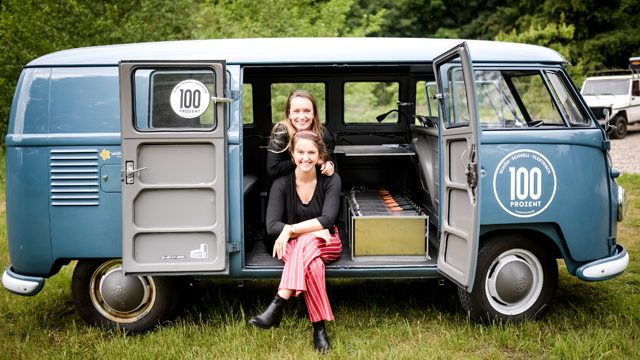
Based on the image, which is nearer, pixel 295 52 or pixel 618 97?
pixel 295 52

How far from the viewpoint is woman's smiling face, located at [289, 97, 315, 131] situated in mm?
3930

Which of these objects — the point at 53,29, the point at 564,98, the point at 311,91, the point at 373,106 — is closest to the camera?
the point at 564,98

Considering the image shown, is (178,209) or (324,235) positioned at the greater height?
(178,209)

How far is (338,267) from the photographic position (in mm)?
3770

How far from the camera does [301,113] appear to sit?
3934 mm

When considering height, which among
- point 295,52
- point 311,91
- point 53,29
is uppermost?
point 53,29

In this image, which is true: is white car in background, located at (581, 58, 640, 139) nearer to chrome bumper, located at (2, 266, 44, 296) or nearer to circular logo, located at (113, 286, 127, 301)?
circular logo, located at (113, 286, 127, 301)

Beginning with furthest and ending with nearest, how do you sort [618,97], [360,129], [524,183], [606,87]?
[606,87], [618,97], [360,129], [524,183]

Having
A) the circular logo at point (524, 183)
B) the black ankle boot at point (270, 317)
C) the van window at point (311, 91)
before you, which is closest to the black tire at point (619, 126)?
the van window at point (311, 91)

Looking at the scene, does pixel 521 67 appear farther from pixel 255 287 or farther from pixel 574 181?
pixel 255 287

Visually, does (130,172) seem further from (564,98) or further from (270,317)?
(564,98)


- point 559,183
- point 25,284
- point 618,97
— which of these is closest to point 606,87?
point 618,97

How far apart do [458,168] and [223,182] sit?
159cm

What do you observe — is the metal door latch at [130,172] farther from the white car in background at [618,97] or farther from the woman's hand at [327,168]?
the white car in background at [618,97]
